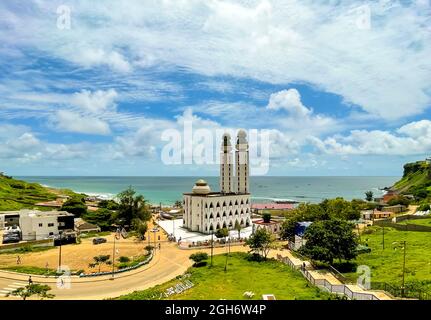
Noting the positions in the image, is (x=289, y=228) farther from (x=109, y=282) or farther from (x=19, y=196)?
(x=19, y=196)

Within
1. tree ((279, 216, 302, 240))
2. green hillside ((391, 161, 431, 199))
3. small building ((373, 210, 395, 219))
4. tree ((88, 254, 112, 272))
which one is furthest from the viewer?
green hillside ((391, 161, 431, 199))

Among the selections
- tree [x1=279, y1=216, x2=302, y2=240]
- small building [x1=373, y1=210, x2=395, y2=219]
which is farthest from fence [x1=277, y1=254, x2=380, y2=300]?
small building [x1=373, y1=210, x2=395, y2=219]

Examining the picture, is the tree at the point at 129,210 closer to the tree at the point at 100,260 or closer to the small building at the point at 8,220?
the small building at the point at 8,220

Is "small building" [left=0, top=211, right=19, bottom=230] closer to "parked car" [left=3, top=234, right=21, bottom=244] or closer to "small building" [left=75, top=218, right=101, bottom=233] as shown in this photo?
"small building" [left=75, top=218, right=101, bottom=233]

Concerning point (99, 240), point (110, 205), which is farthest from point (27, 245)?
point (110, 205)

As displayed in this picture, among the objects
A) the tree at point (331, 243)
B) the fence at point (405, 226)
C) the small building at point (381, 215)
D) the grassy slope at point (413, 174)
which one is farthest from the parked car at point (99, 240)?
the grassy slope at point (413, 174)
